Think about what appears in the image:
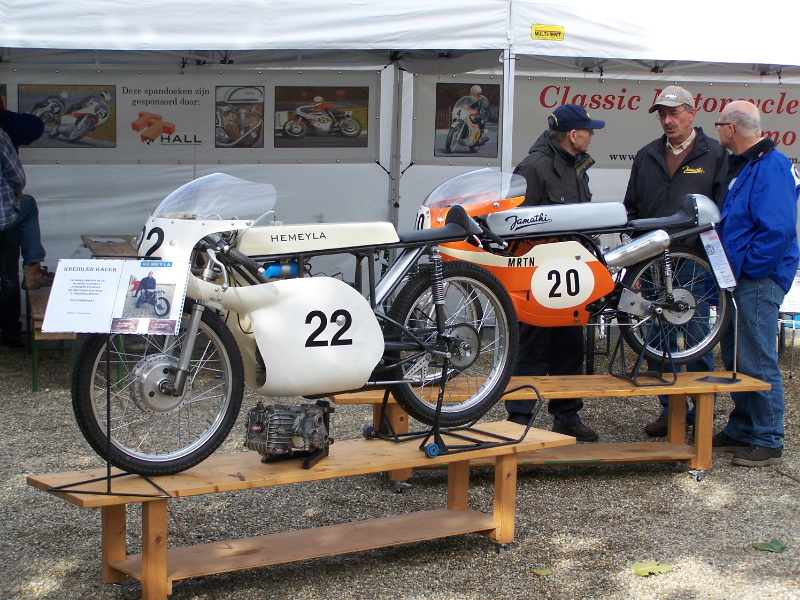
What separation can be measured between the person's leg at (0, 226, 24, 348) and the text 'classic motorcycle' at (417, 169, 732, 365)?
429 cm

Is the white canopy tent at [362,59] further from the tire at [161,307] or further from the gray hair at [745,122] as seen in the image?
the tire at [161,307]

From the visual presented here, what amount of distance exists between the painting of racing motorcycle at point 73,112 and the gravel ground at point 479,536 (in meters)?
3.10

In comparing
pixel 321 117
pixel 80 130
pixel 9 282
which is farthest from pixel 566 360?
pixel 80 130

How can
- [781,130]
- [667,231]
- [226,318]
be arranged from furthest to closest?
[781,130] → [667,231] → [226,318]

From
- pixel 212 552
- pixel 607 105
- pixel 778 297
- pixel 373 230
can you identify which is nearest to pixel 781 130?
pixel 607 105

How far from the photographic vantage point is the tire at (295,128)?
842 cm

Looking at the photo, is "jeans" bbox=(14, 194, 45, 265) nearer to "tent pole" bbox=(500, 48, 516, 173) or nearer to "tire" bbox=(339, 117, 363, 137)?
"tire" bbox=(339, 117, 363, 137)

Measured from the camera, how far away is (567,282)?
4832mm

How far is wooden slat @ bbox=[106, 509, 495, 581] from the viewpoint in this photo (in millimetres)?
3598

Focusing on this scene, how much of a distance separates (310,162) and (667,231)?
13.3ft

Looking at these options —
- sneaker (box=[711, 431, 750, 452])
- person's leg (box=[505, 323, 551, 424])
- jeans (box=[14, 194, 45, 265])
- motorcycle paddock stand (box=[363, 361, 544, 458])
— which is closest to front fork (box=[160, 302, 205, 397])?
motorcycle paddock stand (box=[363, 361, 544, 458])

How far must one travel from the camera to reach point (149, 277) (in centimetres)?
334

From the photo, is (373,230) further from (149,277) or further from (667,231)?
(667,231)

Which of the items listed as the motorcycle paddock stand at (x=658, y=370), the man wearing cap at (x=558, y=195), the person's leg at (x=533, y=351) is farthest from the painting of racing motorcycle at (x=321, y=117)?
the motorcycle paddock stand at (x=658, y=370)
